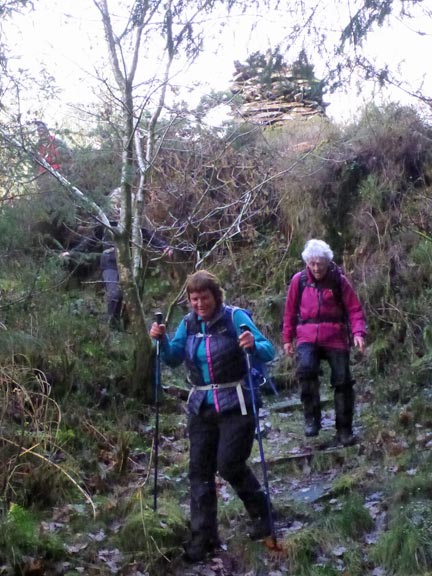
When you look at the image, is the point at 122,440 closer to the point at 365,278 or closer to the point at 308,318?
the point at 308,318

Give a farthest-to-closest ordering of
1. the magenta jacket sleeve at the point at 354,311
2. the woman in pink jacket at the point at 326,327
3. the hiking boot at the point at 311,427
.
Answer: the hiking boot at the point at 311,427
the woman in pink jacket at the point at 326,327
the magenta jacket sleeve at the point at 354,311

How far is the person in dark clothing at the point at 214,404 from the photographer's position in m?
4.93

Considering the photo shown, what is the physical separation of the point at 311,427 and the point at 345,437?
1.21 feet

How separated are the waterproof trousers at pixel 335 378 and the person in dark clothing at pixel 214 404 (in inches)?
84.7

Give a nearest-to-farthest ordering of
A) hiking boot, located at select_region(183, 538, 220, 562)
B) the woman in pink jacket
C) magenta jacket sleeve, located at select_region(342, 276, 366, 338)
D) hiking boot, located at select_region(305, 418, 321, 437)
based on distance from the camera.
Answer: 1. hiking boot, located at select_region(183, 538, 220, 562)
2. magenta jacket sleeve, located at select_region(342, 276, 366, 338)
3. the woman in pink jacket
4. hiking boot, located at select_region(305, 418, 321, 437)

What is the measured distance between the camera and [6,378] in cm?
622

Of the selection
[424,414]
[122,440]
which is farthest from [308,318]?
[122,440]

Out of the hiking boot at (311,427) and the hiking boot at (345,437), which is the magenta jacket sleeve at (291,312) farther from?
the hiking boot at (345,437)

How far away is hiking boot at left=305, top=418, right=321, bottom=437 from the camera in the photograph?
7234mm

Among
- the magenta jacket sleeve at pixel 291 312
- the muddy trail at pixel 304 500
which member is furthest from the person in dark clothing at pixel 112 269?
the muddy trail at pixel 304 500

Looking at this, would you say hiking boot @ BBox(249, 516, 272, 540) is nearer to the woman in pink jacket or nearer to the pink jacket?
the woman in pink jacket

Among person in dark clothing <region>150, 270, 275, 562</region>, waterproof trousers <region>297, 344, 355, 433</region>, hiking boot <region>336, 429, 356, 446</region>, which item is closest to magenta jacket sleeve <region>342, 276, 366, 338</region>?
waterproof trousers <region>297, 344, 355, 433</region>

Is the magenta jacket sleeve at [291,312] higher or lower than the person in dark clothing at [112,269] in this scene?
lower

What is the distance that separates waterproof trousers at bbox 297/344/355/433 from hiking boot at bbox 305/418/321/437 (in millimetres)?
168
